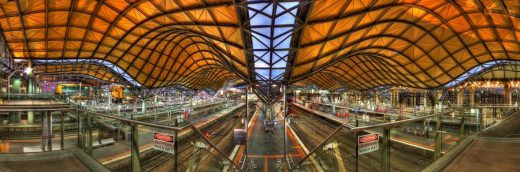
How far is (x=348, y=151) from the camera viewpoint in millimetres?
6582

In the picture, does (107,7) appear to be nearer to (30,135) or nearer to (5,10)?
(5,10)

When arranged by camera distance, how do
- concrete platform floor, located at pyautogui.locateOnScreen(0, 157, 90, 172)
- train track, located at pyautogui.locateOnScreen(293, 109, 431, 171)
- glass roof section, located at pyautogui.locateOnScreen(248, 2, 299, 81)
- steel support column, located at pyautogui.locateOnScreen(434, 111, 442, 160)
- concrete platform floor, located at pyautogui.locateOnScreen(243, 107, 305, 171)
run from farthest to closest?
concrete platform floor, located at pyautogui.locateOnScreen(243, 107, 305, 171)
glass roof section, located at pyautogui.locateOnScreen(248, 2, 299, 81)
steel support column, located at pyautogui.locateOnScreen(434, 111, 442, 160)
train track, located at pyautogui.locateOnScreen(293, 109, 431, 171)
concrete platform floor, located at pyautogui.locateOnScreen(0, 157, 90, 172)

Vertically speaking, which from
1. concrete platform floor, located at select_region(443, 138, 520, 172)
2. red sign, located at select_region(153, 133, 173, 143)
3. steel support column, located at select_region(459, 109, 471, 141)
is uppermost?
red sign, located at select_region(153, 133, 173, 143)

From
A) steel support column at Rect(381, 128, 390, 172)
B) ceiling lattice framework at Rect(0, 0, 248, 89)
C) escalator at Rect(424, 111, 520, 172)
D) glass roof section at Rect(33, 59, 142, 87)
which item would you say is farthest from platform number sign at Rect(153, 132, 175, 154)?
glass roof section at Rect(33, 59, 142, 87)

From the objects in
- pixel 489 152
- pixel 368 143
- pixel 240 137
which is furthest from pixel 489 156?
pixel 240 137

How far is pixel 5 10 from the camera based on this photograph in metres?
23.3

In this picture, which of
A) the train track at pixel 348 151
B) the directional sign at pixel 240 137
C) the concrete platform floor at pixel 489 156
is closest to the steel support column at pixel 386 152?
the train track at pixel 348 151

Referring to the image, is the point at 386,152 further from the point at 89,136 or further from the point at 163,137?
the point at 89,136

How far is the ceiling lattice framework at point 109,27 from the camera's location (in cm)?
2244

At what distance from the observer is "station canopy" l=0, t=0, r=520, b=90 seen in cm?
1981

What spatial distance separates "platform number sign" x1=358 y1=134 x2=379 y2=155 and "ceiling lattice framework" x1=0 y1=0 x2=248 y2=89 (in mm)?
15530

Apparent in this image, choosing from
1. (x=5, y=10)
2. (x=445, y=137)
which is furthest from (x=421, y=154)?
(x=5, y=10)

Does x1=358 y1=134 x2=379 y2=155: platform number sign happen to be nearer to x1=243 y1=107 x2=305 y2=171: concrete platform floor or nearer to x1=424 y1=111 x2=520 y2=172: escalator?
x1=424 y1=111 x2=520 y2=172: escalator

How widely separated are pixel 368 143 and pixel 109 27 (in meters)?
31.1
